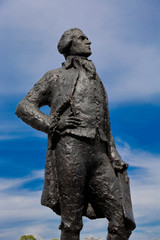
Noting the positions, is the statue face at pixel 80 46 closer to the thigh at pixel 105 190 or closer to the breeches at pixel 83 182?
the breeches at pixel 83 182

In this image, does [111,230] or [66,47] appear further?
[66,47]

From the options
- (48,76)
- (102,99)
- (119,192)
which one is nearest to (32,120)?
(48,76)

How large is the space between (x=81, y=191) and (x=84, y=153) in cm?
53

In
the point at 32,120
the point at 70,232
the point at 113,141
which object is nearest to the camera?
the point at 70,232

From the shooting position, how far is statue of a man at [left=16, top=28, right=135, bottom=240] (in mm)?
5406

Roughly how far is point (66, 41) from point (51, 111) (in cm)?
114

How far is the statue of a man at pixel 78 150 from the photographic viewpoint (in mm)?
5406

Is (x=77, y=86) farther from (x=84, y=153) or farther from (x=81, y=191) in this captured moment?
(x=81, y=191)

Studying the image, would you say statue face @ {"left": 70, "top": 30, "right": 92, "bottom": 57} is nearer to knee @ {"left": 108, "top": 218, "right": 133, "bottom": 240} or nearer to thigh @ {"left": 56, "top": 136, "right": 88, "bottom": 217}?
thigh @ {"left": 56, "top": 136, "right": 88, "bottom": 217}

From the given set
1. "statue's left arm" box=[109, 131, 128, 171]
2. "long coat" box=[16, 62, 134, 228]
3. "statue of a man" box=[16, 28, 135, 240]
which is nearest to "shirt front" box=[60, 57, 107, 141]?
"statue of a man" box=[16, 28, 135, 240]

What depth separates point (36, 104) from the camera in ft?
19.5

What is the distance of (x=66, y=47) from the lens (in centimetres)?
609

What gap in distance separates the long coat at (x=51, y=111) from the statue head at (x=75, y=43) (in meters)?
0.27

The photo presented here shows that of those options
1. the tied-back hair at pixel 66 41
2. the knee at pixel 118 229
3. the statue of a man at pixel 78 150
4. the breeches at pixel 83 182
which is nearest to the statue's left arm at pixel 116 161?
the statue of a man at pixel 78 150
